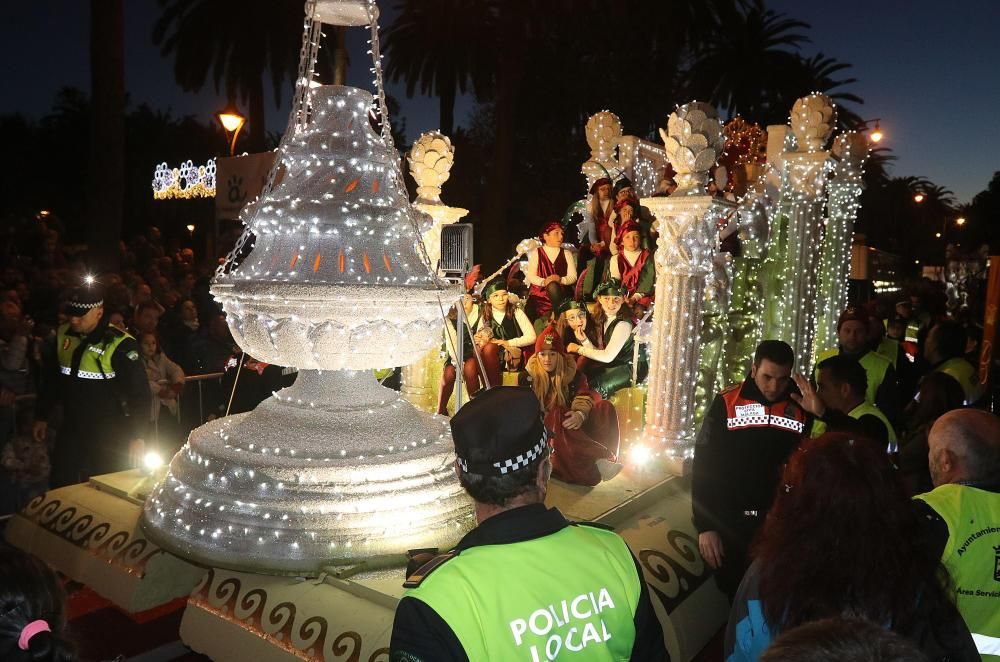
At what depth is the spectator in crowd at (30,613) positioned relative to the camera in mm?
1385

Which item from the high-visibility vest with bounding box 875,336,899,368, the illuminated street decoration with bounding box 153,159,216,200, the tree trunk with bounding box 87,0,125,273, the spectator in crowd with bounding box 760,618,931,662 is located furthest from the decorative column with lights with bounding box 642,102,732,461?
the illuminated street decoration with bounding box 153,159,216,200

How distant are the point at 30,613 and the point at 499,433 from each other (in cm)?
110

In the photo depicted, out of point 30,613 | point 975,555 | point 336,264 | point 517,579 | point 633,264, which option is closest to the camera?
point 30,613

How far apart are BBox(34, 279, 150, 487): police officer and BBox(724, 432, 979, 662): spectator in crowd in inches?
193

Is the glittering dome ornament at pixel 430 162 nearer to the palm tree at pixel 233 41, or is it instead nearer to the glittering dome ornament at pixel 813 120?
the glittering dome ornament at pixel 813 120

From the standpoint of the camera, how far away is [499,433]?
2061 mm

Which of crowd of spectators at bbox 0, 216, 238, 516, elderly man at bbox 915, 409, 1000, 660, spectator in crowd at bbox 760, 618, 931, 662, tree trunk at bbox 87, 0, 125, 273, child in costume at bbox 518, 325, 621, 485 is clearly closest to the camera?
spectator in crowd at bbox 760, 618, 931, 662

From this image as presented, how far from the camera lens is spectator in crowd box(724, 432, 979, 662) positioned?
2.11 metres

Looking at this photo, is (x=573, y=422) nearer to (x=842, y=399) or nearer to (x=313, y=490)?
(x=842, y=399)

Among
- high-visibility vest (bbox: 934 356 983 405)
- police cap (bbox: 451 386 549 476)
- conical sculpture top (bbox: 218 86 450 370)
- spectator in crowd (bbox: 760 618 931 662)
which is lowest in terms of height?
high-visibility vest (bbox: 934 356 983 405)

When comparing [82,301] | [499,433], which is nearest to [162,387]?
[82,301]

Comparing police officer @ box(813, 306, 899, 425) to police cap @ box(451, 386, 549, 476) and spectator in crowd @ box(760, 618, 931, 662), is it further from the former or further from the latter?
spectator in crowd @ box(760, 618, 931, 662)

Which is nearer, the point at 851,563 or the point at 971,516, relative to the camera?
the point at 851,563

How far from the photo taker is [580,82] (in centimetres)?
2312
